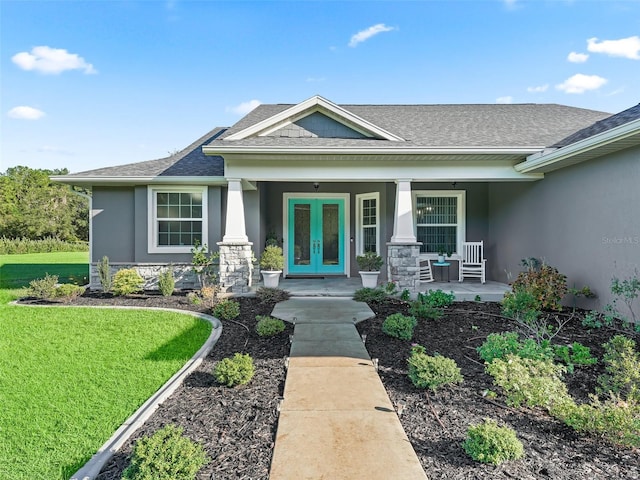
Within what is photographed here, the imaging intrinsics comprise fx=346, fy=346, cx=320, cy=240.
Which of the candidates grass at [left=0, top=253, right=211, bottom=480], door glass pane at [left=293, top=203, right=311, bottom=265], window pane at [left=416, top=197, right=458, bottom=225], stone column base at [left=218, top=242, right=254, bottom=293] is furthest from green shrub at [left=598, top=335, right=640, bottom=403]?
door glass pane at [left=293, top=203, right=311, bottom=265]

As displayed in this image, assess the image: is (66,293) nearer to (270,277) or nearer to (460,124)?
(270,277)

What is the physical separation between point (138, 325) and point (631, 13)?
1121cm

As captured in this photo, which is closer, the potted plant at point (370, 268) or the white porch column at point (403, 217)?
the white porch column at point (403, 217)

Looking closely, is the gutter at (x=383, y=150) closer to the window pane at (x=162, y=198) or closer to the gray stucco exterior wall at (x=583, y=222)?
the gray stucco exterior wall at (x=583, y=222)

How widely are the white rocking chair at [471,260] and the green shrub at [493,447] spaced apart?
300 inches

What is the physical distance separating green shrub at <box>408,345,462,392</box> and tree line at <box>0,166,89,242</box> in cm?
3360

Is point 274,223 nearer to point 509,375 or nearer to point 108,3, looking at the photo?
point 108,3

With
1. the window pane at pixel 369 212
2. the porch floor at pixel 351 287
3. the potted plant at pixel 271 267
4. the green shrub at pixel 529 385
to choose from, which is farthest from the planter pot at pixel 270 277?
the green shrub at pixel 529 385

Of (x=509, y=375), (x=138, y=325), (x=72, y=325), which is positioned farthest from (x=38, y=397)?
(x=509, y=375)

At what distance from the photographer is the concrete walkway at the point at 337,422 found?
7.29ft

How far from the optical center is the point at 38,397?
3643 millimetres

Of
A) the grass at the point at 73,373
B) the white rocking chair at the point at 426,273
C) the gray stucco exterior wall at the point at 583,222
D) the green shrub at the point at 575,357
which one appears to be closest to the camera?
the grass at the point at 73,373

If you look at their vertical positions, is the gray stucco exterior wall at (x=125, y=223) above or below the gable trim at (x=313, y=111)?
below

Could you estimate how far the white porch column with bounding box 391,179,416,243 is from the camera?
25.5ft
